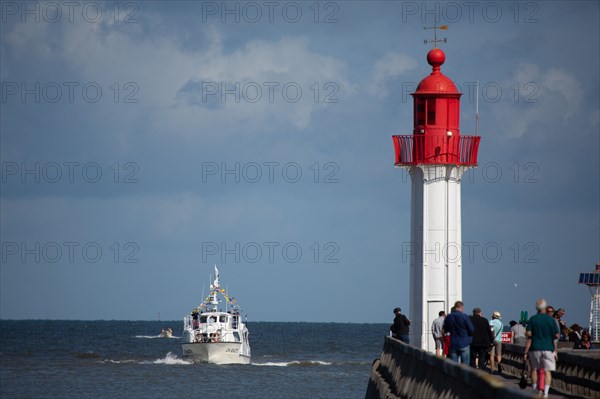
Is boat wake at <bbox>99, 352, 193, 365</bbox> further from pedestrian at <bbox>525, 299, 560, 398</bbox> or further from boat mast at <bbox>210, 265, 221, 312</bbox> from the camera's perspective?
pedestrian at <bbox>525, 299, 560, 398</bbox>

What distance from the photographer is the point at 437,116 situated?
2967 cm

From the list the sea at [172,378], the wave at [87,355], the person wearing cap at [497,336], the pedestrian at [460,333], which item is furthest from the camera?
the wave at [87,355]

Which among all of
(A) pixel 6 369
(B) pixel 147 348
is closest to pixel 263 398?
(A) pixel 6 369

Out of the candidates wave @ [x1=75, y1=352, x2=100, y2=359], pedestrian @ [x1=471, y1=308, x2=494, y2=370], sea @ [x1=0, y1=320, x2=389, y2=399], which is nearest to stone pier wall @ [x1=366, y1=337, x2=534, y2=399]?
pedestrian @ [x1=471, y1=308, x2=494, y2=370]

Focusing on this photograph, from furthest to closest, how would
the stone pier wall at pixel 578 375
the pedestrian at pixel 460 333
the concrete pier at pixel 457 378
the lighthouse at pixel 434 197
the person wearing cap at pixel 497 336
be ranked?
the lighthouse at pixel 434 197
the person wearing cap at pixel 497 336
the pedestrian at pixel 460 333
the stone pier wall at pixel 578 375
the concrete pier at pixel 457 378

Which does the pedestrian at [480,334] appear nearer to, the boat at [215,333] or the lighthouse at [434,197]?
the lighthouse at [434,197]

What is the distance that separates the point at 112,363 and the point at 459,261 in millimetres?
49597

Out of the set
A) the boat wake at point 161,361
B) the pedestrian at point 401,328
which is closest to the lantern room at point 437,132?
the pedestrian at point 401,328

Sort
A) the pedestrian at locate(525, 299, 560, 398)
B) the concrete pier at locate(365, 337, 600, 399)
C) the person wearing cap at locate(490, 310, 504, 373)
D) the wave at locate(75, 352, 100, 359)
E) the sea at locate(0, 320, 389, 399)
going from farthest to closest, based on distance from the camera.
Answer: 1. the wave at locate(75, 352, 100, 359)
2. the sea at locate(0, 320, 389, 399)
3. the person wearing cap at locate(490, 310, 504, 373)
4. the pedestrian at locate(525, 299, 560, 398)
5. the concrete pier at locate(365, 337, 600, 399)

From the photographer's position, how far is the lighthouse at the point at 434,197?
2922 centimetres

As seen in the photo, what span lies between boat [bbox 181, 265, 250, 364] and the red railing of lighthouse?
33.0m

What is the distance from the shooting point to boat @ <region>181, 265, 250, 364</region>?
6197 centimetres

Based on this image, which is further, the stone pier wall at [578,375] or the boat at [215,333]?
the boat at [215,333]

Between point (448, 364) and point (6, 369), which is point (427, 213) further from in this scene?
point (6, 369)
